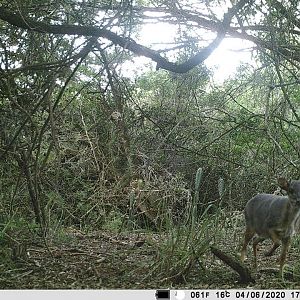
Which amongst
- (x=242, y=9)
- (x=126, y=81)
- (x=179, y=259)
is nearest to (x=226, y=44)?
(x=242, y=9)

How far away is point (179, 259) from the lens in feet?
5.75

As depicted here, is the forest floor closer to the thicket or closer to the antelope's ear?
the thicket

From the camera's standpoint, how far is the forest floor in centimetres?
172

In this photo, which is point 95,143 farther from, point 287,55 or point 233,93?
point 287,55

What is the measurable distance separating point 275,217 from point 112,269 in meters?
0.53

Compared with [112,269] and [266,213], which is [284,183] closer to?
[266,213]

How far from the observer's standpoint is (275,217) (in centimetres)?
175

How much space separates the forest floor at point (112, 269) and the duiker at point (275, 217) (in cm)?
5

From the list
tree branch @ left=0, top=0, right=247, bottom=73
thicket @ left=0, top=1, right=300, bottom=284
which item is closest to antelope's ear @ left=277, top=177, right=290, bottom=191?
thicket @ left=0, top=1, right=300, bottom=284

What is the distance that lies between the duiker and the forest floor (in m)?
0.05

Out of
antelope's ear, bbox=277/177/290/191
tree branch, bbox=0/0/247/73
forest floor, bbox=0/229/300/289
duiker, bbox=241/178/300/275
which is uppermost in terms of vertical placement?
tree branch, bbox=0/0/247/73

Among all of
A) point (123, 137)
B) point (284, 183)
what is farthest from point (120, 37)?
point (284, 183)

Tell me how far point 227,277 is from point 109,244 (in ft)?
1.49

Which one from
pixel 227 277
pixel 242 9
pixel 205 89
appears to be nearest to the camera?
pixel 227 277
